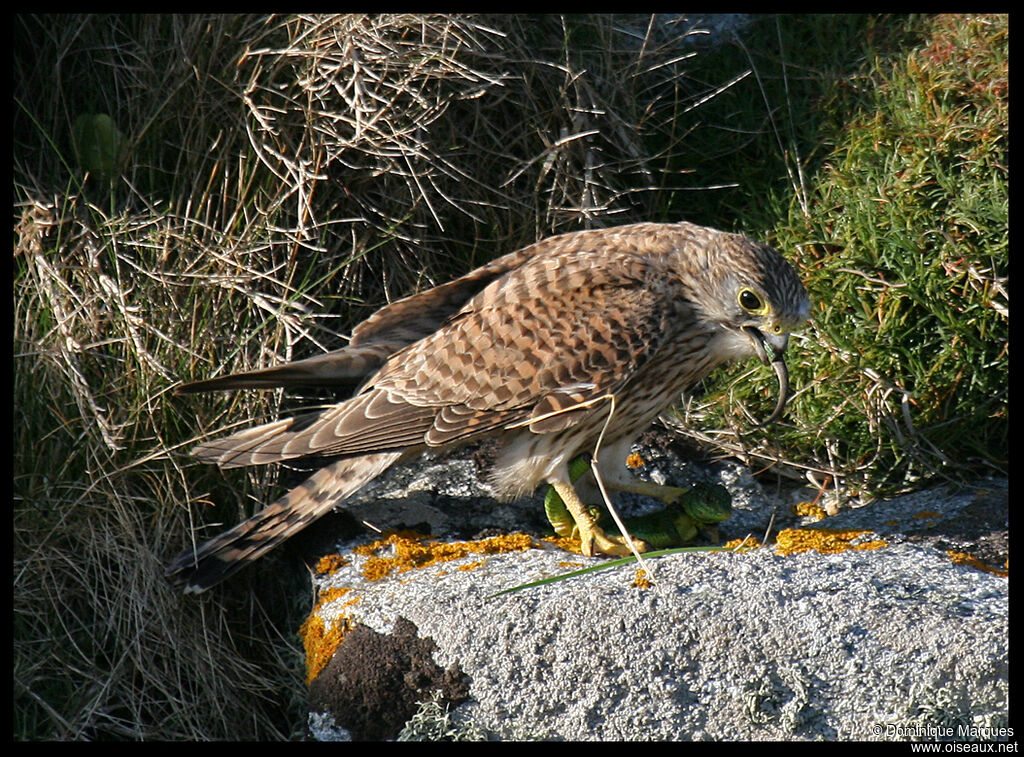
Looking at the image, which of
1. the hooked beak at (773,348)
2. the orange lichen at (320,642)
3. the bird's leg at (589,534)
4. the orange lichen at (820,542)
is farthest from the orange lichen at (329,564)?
the hooked beak at (773,348)

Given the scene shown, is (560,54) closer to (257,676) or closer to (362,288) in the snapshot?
(362,288)

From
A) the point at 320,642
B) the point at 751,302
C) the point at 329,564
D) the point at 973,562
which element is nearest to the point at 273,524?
the point at 329,564

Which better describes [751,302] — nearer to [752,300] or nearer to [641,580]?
[752,300]

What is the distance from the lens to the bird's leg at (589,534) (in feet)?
10.2

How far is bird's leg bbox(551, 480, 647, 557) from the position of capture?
312 cm

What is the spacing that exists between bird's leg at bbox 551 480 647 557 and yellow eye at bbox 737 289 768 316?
72 cm

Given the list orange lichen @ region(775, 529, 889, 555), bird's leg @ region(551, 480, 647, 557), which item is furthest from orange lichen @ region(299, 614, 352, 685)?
orange lichen @ region(775, 529, 889, 555)

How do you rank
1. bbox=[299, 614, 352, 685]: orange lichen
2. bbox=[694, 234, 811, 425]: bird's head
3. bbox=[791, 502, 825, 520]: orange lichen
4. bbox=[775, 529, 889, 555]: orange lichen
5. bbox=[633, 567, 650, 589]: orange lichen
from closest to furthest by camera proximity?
bbox=[633, 567, 650, 589]: orange lichen < bbox=[299, 614, 352, 685]: orange lichen < bbox=[775, 529, 889, 555]: orange lichen < bbox=[694, 234, 811, 425]: bird's head < bbox=[791, 502, 825, 520]: orange lichen

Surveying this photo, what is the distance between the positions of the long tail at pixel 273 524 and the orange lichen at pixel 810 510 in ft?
4.32

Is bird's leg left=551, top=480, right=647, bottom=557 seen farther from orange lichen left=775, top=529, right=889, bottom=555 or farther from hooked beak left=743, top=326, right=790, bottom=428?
hooked beak left=743, top=326, right=790, bottom=428

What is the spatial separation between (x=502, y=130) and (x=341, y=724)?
2.11 metres

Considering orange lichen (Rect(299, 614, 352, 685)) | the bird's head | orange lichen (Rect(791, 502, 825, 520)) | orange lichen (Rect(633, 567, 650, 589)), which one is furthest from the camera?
orange lichen (Rect(791, 502, 825, 520))

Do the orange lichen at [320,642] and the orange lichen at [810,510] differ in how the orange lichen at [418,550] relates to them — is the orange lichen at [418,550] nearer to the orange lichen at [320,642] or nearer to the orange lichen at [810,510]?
the orange lichen at [320,642]

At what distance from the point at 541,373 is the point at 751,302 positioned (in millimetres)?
638
